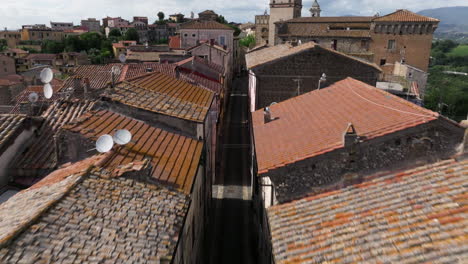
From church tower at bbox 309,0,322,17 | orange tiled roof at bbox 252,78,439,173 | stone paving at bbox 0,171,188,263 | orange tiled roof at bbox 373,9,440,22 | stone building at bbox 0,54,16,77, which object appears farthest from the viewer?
church tower at bbox 309,0,322,17

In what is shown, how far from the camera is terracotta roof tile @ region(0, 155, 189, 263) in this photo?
20.3ft

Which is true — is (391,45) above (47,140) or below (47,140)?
above

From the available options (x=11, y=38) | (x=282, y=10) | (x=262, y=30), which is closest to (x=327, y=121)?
(x=282, y=10)

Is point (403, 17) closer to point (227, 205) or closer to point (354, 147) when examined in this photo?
point (227, 205)

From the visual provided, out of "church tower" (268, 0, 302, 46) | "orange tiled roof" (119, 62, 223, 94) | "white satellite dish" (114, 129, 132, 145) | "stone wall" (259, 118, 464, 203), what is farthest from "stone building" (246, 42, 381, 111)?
"church tower" (268, 0, 302, 46)

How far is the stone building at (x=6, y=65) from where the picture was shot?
7044 cm

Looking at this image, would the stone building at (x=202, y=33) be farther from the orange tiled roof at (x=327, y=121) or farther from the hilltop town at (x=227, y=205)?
the orange tiled roof at (x=327, y=121)

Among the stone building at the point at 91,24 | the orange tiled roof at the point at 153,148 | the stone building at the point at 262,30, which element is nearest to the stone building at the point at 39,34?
the stone building at the point at 91,24

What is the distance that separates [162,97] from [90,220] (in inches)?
303

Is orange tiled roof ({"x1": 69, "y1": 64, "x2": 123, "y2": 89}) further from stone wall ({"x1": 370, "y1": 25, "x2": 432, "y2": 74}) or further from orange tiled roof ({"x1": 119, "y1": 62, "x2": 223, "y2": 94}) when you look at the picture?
stone wall ({"x1": 370, "y1": 25, "x2": 432, "y2": 74})

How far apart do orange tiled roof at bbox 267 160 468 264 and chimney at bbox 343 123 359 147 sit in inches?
40.6

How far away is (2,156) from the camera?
9812 mm

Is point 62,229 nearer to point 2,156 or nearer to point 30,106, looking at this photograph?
point 2,156

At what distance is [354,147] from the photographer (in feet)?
28.6
